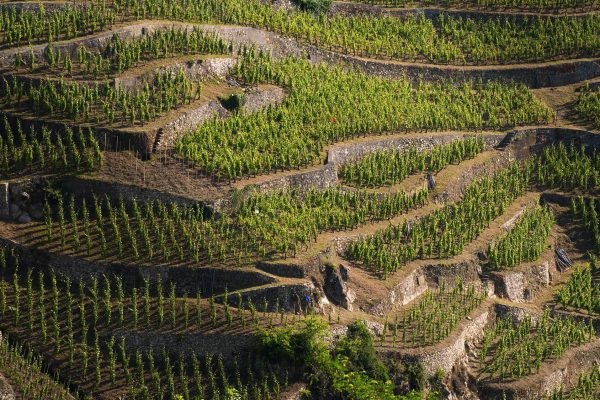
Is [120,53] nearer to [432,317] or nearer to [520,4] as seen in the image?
[432,317]

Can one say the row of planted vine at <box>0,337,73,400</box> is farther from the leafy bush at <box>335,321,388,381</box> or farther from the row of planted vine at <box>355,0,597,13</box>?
the row of planted vine at <box>355,0,597,13</box>

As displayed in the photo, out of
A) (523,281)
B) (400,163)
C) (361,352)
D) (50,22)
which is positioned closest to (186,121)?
(50,22)

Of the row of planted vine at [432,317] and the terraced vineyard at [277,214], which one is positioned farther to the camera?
the row of planted vine at [432,317]

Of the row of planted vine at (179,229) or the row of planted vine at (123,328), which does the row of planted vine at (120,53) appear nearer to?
the row of planted vine at (179,229)

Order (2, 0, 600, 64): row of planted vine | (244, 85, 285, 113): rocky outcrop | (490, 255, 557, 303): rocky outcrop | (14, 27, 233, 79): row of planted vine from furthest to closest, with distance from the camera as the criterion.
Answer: (2, 0, 600, 64): row of planted vine < (244, 85, 285, 113): rocky outcrop < (490, 255, 557, 303): rocky outcrop < (14, 27, 233, 79): row of planted vine

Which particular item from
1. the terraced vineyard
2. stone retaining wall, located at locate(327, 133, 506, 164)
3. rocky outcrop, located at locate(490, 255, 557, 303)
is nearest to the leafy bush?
the terraced vineyard

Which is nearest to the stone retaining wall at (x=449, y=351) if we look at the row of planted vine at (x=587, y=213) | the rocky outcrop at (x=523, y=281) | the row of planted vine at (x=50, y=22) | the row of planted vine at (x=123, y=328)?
the rocky outcrop at (x=523, y=281)
